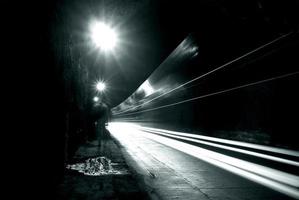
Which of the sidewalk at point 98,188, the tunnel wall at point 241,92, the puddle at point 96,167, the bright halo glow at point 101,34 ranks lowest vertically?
the sidewalk at point 98,188

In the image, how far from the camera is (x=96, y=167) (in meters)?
4.38

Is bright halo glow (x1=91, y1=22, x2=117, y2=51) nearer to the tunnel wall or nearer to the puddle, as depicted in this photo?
the tunnel wall

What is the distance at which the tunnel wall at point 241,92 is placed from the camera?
540 centimetres

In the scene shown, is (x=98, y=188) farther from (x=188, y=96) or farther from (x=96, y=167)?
(x=188, y=96)

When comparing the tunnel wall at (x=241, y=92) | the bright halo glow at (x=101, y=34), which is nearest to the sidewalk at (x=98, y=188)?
the tunnel wall at (x=241, y=92)

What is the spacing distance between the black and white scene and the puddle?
2 centimetres

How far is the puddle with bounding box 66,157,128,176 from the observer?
395 cm

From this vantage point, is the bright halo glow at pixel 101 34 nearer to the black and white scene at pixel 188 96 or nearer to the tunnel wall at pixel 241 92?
the black and white scene at pixel 188 96

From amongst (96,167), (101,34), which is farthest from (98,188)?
(101,34)

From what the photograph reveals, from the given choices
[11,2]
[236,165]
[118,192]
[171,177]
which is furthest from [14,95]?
[236,165]

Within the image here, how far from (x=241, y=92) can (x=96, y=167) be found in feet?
17.5

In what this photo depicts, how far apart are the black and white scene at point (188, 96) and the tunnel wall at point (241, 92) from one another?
0.12 feet

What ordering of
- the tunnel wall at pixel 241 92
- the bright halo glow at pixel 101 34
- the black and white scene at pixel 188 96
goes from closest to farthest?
the black and white scene at pixel 188 96, the tunnel wall at pixel 241 92, the bright halo glow at pixel 101 34

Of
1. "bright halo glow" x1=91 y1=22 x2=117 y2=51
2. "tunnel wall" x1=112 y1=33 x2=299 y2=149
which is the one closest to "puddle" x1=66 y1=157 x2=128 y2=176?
"tunnel wall" x1=112 y1=33 x2=299 y2=149
